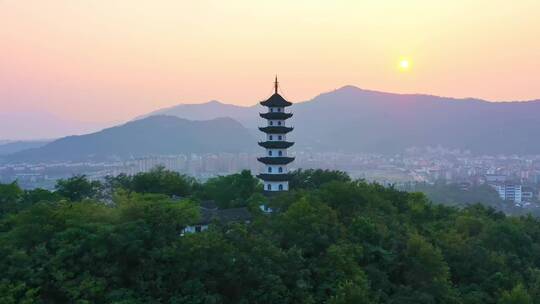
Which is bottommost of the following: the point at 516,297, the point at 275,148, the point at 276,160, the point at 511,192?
the point at 511,192

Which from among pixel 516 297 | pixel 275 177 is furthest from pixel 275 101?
pixel 516 297

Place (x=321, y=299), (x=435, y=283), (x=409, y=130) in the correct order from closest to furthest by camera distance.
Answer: (x=321, y=299), (x=435, y=283), (x=409, y=130)

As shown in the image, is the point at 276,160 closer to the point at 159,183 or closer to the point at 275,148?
the point at 275,148

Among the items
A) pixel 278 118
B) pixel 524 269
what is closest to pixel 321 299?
pixel 524 269

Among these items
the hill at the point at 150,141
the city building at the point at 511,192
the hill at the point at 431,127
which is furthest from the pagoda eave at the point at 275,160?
the hill at the point at 431,127

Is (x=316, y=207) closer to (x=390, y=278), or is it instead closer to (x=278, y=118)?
(x=390, y=278)
